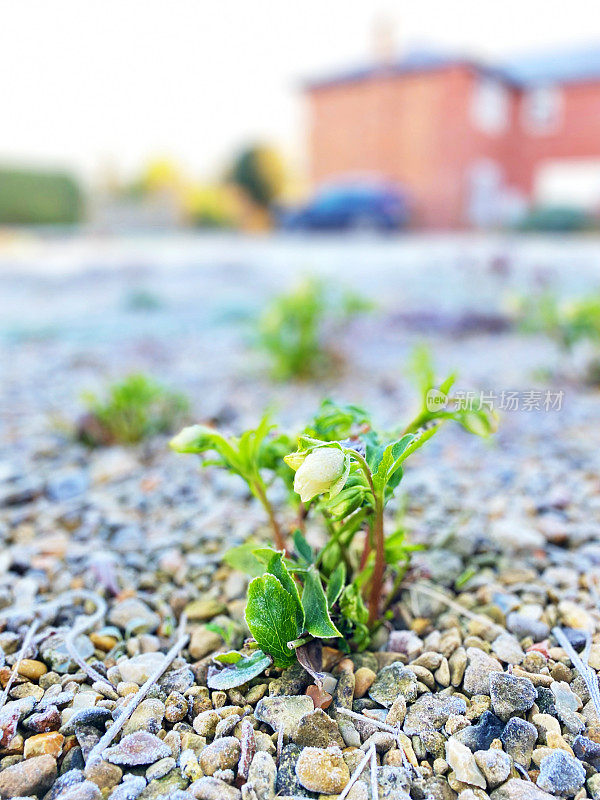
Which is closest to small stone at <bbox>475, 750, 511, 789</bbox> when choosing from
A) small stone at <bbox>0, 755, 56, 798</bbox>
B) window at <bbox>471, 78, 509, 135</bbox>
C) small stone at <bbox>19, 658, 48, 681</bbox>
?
small stone at <bbox>0, 755, 56, 798</bbox>

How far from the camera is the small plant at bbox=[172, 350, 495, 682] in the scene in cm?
107

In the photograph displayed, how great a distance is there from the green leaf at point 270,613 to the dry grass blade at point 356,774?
0.70ft

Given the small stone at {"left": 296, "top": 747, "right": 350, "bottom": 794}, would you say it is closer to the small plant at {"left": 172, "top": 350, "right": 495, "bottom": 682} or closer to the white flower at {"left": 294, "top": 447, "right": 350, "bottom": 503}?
the small plant at {"left": 172, "top": 350, "right": 495, "bottom": 682}

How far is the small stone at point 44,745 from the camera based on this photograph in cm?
111

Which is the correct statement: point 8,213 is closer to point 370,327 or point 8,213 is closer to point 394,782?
point 370,327

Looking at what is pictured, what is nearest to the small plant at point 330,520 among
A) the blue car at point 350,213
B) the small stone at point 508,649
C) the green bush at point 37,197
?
the small stone at point 508,649

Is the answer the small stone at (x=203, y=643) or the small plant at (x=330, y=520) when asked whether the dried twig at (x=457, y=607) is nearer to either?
the small plant at (x=330, y=520)

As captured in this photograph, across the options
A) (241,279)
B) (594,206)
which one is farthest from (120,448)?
(594,206)

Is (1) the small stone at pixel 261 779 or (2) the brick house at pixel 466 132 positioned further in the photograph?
(2) the brick house at pixel 466 132

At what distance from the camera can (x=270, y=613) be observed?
3.80 feet

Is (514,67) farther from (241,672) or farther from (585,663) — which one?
(241,672)

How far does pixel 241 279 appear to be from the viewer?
22.2 ft

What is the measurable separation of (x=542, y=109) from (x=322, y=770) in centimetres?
1899

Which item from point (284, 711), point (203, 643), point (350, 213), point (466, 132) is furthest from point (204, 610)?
point (466, 132)
